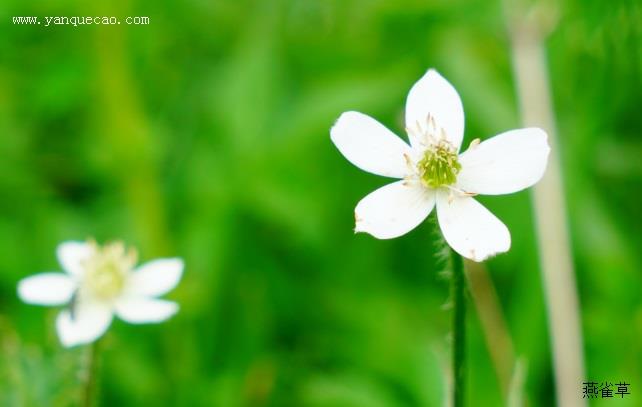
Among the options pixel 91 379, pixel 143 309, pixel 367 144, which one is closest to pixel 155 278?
pixel 143 309

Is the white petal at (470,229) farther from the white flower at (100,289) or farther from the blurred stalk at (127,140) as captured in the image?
the blurred stalk at (127,140)

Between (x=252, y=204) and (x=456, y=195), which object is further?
(x=252, y=204)

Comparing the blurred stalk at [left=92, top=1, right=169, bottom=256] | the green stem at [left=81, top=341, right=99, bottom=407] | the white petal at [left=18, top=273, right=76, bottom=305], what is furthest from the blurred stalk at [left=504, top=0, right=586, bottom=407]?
the blurred stalk at [left=92, top=1, right=169, bottom=256]

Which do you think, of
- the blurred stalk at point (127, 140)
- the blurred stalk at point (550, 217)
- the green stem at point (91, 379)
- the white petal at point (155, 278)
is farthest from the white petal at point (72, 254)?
the blurred stalk at point (550, 217)

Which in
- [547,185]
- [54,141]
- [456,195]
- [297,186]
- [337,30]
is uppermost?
[337,30]

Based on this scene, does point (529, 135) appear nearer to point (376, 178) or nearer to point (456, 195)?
point (456, 195)

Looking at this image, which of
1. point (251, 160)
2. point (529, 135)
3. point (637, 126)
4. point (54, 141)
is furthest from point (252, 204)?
point (529, 135)

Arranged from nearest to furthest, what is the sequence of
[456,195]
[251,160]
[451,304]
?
[451,304]
[456,195]
[251,160]
